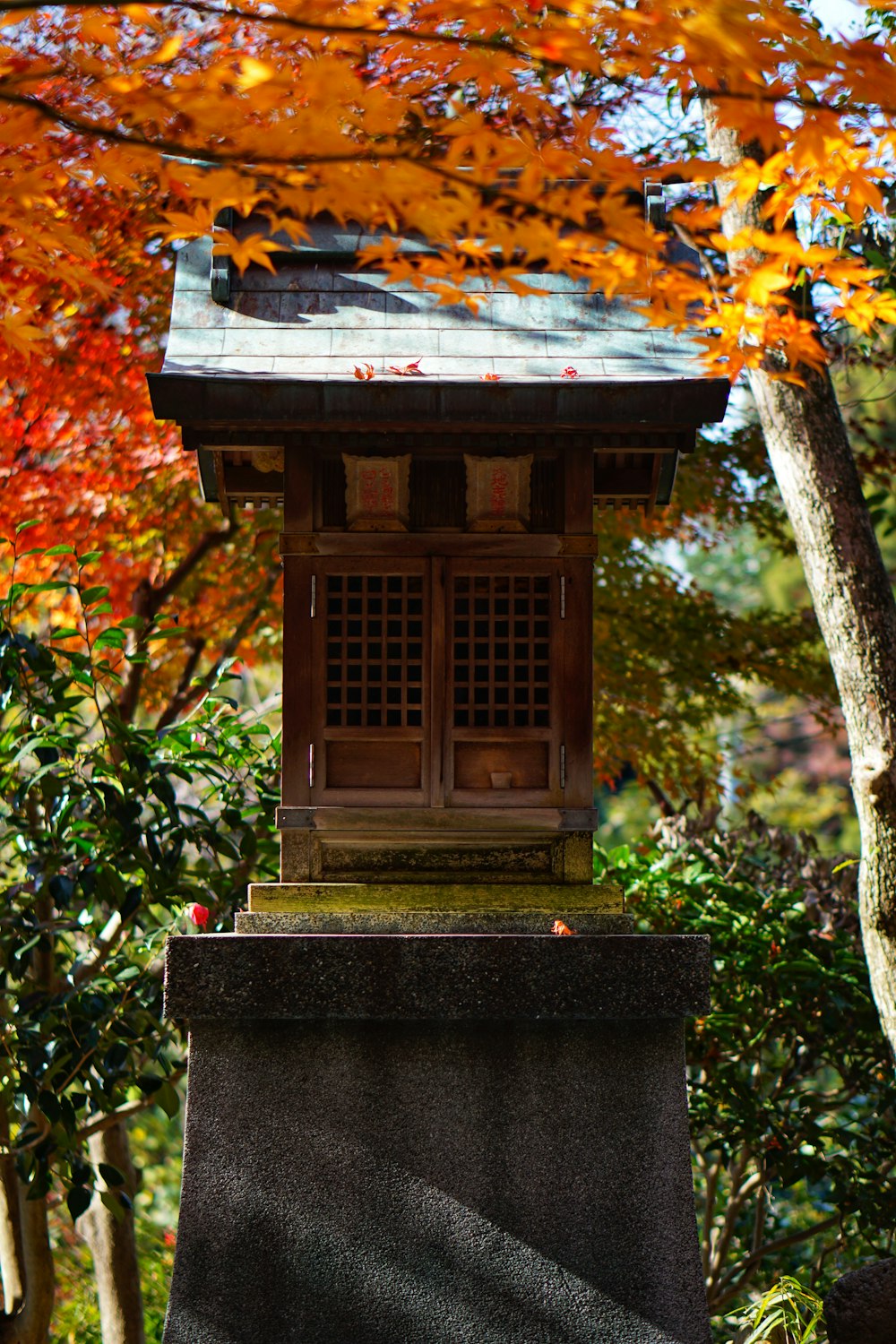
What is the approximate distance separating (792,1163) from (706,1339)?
6.60 ft

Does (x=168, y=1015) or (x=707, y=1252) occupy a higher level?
(x=168, y=1015)

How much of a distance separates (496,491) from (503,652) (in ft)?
1.88

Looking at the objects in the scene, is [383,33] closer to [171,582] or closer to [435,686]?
[435,686]

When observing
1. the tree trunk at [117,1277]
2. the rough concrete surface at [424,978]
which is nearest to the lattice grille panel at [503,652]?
the rough concrete surface at [424,978]

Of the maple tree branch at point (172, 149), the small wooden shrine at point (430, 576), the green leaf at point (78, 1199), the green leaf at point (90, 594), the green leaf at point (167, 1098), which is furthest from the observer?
the green leaf at point (167, 1098)

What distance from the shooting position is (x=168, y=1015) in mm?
3988

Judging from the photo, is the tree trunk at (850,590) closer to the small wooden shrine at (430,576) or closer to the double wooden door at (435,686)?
the small wooden shrine at (430,576)

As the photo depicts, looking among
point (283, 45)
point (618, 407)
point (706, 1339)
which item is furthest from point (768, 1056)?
point (283, 45)

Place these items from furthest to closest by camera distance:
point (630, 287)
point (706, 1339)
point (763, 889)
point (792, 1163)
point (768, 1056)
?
point (768, 1056) → point (763, 889) → point (792, 1163) → point (630, 287) → point (706, 1339)

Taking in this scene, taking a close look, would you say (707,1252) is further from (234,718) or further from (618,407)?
(618,407)

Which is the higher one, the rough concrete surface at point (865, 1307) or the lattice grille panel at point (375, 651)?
the lattice grille panel at point (375, 651)

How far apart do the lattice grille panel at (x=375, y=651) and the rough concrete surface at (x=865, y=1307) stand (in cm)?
248

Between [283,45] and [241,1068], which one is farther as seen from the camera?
[283,45]

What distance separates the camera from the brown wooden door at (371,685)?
14.5ft
